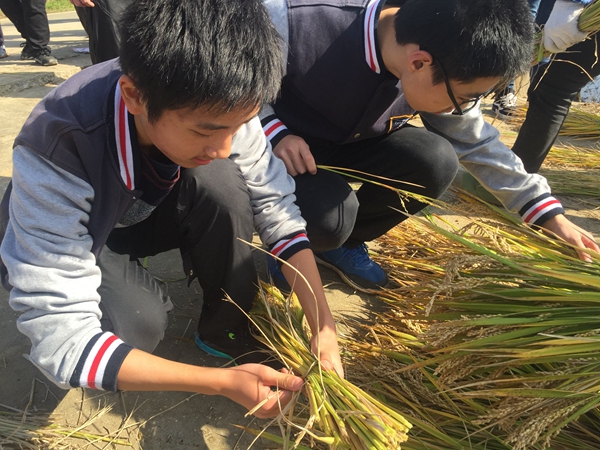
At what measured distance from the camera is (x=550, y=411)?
116cm

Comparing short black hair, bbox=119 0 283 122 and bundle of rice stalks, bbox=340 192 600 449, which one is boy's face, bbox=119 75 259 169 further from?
bundle of rice stalks, bbox=340 192 600 449

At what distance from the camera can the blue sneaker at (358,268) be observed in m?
2.02

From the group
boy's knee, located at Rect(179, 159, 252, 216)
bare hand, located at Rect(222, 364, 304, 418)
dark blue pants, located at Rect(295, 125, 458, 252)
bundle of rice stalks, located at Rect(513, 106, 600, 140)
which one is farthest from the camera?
bundle of rice stalks, located at Rect(513, 106, 600, 140)

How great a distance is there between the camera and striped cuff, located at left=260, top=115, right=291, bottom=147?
5.96 ft

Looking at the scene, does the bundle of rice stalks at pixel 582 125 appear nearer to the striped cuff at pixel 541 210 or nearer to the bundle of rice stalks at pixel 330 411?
the striped cuff at pixel 541 210

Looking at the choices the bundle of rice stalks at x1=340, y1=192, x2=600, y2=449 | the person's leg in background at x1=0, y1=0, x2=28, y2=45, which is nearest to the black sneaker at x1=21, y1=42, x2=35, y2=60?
the person's leg in background at x1=0, y1=0, x2=28, y2=45

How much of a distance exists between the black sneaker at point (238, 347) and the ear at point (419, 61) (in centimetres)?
94

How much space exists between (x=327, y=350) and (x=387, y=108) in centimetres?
93

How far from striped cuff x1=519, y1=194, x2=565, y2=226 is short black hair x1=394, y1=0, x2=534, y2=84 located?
18.5 inches

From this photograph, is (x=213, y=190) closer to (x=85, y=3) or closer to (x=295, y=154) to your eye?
(x=295, y=154)

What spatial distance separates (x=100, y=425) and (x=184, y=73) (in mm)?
1011

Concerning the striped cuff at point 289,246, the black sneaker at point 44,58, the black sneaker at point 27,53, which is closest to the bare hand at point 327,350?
the striped cuff at point 289,246

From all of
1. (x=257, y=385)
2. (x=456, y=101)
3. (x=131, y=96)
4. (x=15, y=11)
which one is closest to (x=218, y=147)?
(x=131, y=96)

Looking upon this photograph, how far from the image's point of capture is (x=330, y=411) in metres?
1.19
